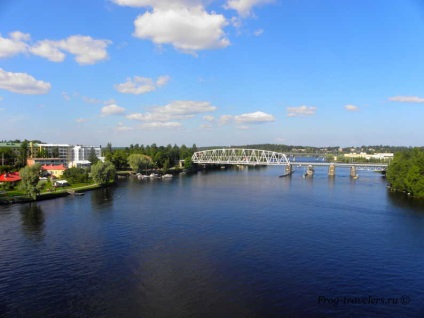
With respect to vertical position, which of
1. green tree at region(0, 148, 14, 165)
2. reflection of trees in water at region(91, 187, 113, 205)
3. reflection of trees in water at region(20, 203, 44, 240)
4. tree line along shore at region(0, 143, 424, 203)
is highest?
green tree at region(0, 148, 14, 165)

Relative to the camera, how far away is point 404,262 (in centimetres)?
1612

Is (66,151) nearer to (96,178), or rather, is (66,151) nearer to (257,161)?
(96,178)

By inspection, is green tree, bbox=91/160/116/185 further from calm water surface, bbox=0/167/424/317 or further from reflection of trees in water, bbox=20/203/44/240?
calm water surface, bbox=0/167/424/317

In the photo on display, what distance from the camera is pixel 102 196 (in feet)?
114

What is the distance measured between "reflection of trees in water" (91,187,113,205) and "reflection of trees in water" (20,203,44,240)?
5.08m

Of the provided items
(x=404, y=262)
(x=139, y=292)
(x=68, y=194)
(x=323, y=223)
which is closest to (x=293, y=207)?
(x=323, y=223)

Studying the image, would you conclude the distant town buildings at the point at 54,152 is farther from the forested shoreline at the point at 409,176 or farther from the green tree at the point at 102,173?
the forested shoreline at the point at 409,176

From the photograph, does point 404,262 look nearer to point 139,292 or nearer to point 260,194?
point 139,292

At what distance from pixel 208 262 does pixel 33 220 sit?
1409 centimetres

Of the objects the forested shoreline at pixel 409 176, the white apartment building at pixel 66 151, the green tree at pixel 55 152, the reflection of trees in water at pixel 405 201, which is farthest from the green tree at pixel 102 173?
the forested shoreline at pixel 409 176

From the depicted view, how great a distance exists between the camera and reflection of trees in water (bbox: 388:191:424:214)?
1185 inches

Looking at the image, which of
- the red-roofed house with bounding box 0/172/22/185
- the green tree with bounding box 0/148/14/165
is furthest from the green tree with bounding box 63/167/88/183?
the green tree with bounding box 0/148/14/165

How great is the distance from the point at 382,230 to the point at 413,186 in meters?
17.5

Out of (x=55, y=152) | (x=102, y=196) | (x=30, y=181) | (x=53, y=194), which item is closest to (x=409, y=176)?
(x=102, y=196)
